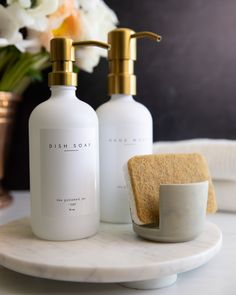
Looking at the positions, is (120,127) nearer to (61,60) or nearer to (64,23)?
(61,60)

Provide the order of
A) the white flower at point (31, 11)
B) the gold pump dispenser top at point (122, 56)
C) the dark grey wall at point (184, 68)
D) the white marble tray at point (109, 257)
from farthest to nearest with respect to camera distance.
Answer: the dark grey wall at point (184, 68), the white flower at point (31, 11), the gold pump dispenser top at point (122, 56), the white marble tray at point (109, 257)

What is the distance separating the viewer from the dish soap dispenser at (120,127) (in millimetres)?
512

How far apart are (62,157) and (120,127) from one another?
10cm

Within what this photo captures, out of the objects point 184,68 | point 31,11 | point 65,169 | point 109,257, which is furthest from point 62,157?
point 184,68

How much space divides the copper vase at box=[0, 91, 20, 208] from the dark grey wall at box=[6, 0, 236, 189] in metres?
0.16

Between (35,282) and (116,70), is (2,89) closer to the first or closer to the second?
(116,70)

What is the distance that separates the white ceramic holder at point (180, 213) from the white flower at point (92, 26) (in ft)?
1.26

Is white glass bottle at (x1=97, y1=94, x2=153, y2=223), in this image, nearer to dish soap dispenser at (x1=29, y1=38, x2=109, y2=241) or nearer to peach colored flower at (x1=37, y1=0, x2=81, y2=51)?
dish soap dispenser at (x1=29, y1=38, x2=109, y2=241)

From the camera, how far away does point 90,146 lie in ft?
1.50

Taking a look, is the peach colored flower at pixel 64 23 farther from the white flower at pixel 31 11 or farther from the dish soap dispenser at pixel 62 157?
the dish soap dispenser at pixel 62 157

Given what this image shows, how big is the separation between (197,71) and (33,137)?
474 mm

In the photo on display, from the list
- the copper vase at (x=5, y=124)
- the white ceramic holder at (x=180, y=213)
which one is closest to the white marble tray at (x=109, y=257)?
the white ceramic holder at (x=180, y=213)

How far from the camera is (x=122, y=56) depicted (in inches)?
20.1

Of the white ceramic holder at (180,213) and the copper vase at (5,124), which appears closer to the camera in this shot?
A: the white ceramic holder at (180,213)
